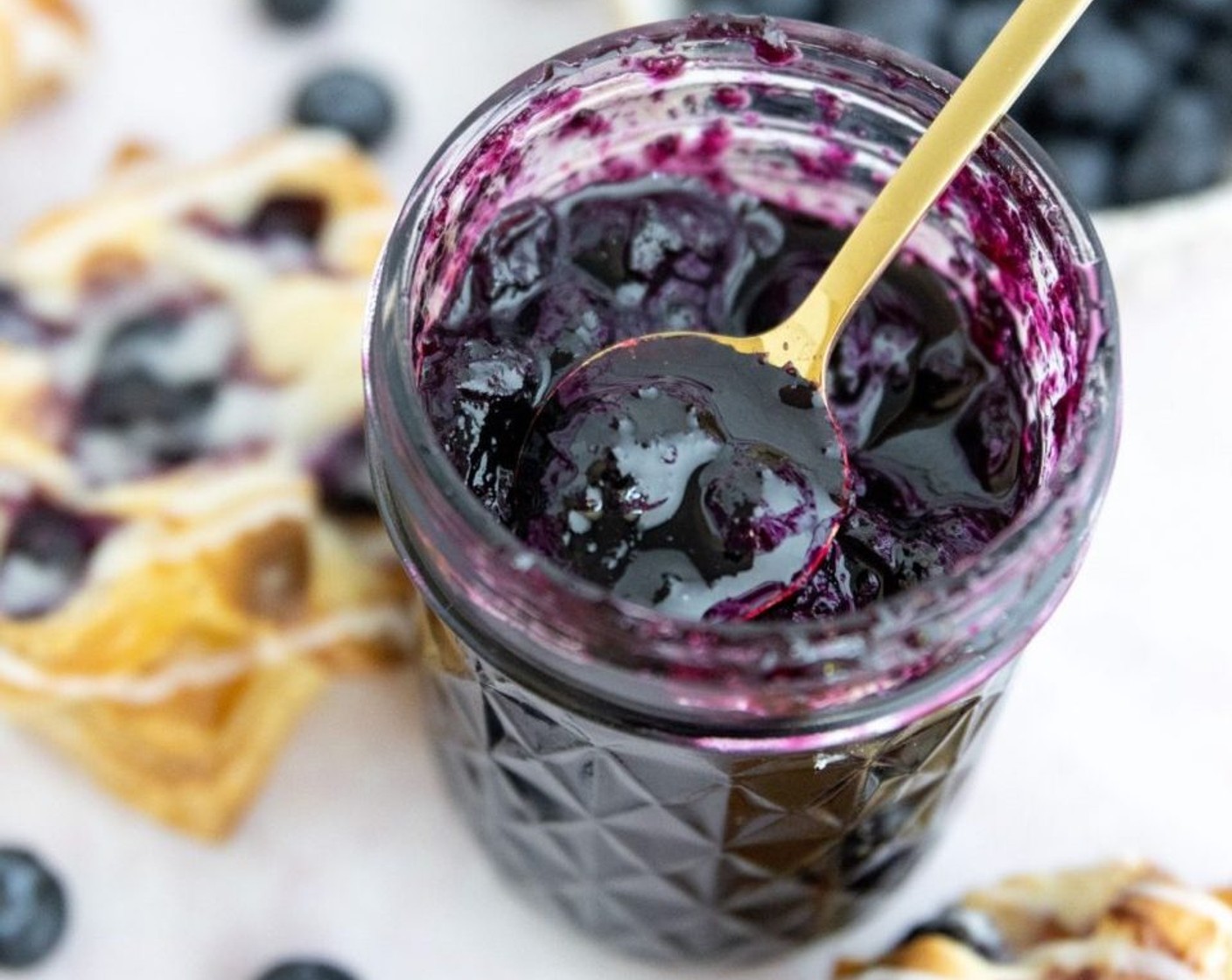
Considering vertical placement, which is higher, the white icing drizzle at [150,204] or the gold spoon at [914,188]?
the gold spoon at [914,188]

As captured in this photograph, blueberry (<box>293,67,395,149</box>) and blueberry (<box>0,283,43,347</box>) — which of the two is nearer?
blueberry (<box>0,283,43,347</box>)

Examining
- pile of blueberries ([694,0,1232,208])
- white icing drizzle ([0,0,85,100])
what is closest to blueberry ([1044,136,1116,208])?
pile of blueberries ([694,0,1232,208])

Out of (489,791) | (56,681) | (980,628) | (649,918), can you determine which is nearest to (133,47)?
(56,681)

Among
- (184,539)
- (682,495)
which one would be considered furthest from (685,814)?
(184,539)

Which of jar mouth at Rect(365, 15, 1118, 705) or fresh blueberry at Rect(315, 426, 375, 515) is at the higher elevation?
jar mouth at Rect(365, 15, 1118, 705)

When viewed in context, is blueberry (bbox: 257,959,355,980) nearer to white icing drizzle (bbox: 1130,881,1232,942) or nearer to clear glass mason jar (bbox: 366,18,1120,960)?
clear glass mason jar (bbox: 366,18,1120,960)

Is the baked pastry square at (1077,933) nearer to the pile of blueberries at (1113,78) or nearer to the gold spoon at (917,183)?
the gold spoon at (917,183)

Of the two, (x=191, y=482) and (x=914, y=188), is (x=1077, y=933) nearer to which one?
(x=914, y=188)

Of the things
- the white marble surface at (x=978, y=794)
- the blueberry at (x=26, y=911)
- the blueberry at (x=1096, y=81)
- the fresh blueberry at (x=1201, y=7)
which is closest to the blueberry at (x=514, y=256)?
the white marble surface at (x=978, y=794)
